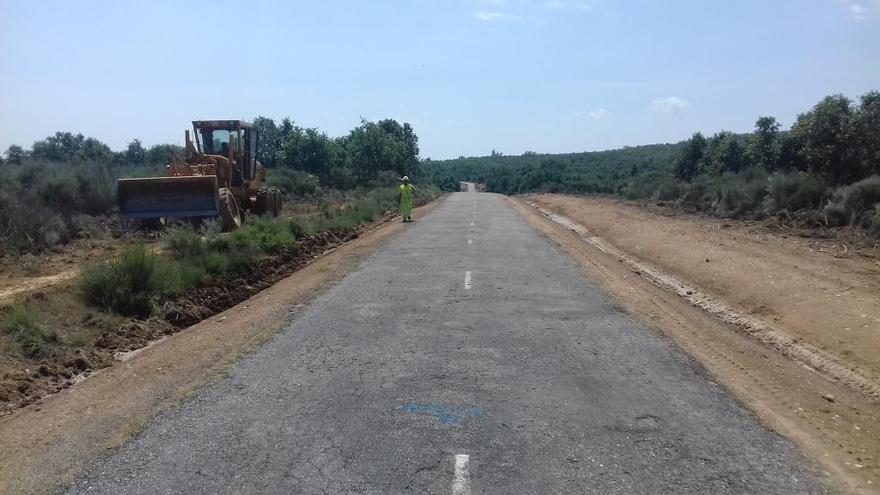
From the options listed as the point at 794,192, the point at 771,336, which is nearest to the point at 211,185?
the point at 771,336

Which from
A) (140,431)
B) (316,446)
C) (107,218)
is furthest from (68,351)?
(107,218)

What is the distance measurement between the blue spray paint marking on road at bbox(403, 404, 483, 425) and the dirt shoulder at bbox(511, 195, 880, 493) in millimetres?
2685

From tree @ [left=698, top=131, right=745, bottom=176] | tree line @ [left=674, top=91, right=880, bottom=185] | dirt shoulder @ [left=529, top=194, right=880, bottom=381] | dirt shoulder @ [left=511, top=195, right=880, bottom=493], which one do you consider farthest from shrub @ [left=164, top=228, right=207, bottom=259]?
tree @ [left=698, top=131, right=745, bottom=176]

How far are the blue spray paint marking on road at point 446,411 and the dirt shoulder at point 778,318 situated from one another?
269 centimetres

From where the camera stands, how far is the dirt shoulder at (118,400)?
5625 millimetres

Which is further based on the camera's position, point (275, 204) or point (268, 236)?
point (275, 204)

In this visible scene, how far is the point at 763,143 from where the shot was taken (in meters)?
33.2

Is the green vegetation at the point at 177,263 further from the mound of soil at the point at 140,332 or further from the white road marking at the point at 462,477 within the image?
the white road marking at the point at 462,477

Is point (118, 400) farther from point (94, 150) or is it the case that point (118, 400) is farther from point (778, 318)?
point (94, 150)

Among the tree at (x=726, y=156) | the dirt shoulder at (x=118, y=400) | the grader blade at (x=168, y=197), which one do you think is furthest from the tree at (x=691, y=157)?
the dirt shoulder at (x=118, y=400)

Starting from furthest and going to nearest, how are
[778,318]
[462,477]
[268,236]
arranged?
[268,236], [778,318], [462,477]

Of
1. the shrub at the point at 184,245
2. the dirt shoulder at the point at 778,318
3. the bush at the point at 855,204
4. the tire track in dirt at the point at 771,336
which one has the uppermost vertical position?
the bush at the point at 855,204

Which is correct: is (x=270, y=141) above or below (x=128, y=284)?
above

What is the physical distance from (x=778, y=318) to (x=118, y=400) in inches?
367
